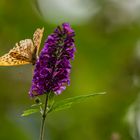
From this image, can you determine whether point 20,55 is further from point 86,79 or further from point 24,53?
point 86,79

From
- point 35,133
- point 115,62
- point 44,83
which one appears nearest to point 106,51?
point 115,62

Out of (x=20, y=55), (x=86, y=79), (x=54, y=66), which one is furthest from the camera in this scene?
(x=86, y=79)

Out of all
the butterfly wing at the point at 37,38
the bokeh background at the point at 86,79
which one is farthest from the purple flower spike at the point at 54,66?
the bokeh background at the point at 86,79

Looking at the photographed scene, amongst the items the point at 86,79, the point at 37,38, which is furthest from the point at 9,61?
the point at 86,79

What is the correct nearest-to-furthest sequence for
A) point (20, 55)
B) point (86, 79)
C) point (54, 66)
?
point (54, 66) → point (20, 55) → point (86, 79)

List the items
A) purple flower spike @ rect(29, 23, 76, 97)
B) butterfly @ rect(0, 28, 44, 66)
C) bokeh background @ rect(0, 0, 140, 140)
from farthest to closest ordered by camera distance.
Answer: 1. bokeh background @ rect(0, 0, 140, 140)
2. butterfly @ rect(0, 28, 44, 66)
3. purple flower spike @ rect(29, 23, 76, 97)

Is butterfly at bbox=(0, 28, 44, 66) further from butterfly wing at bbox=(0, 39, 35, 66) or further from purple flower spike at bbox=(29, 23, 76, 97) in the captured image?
purple flower spike at bbox=(29, 23, 76, 97)

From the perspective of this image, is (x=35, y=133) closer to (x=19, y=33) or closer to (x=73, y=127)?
(x=73, y=127)

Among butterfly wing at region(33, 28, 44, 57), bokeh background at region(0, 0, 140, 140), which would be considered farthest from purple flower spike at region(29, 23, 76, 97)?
bokeh background at region(0, 0, 140, 140)
